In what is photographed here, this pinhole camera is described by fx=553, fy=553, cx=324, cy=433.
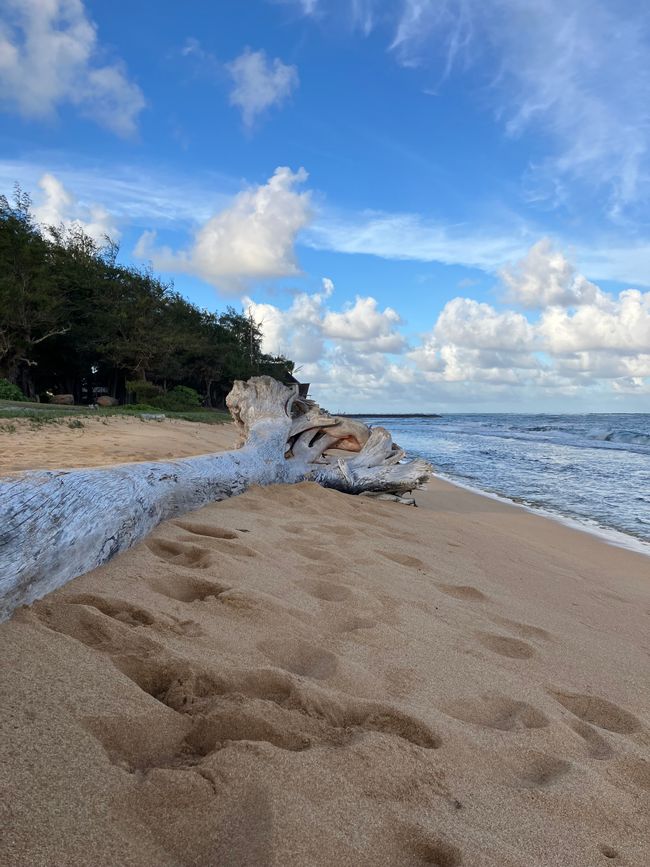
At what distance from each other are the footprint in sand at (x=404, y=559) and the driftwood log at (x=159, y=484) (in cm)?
141

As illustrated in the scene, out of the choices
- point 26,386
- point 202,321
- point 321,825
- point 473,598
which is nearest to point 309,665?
point 321,825

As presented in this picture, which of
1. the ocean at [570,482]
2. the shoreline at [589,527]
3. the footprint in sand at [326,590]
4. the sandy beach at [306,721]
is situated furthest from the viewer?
the ocean at [570,482]

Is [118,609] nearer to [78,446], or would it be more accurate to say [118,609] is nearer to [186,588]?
[186,588]

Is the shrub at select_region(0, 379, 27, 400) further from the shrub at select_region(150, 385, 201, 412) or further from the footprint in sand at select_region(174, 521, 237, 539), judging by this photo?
the footprint in sand at select_region(174, 521, 237, 539)

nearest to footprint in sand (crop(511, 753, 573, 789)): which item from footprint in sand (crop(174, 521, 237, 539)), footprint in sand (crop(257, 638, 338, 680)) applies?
footprint in sand (crop(257, 638, 338, 680))

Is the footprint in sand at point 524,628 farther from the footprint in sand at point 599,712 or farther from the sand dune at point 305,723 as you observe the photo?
the footprint in sand at point 599,712

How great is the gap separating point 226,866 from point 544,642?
201 centimetres

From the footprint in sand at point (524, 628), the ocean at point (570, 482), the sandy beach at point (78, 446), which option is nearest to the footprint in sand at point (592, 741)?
the footprint in sand at point (524, 628)

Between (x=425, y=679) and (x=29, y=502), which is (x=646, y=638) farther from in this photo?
(x=29, y=502)

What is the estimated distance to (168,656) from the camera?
1.72 metres

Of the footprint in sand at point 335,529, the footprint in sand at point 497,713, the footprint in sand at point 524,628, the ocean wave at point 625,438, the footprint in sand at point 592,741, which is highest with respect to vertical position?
the footprint in sand at point 335,529

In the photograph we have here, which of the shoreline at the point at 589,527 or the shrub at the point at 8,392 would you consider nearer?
the shoreline at the point at 589,527

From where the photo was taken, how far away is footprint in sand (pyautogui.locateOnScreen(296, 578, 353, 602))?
2638 mm

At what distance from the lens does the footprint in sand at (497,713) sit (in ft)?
5.75
